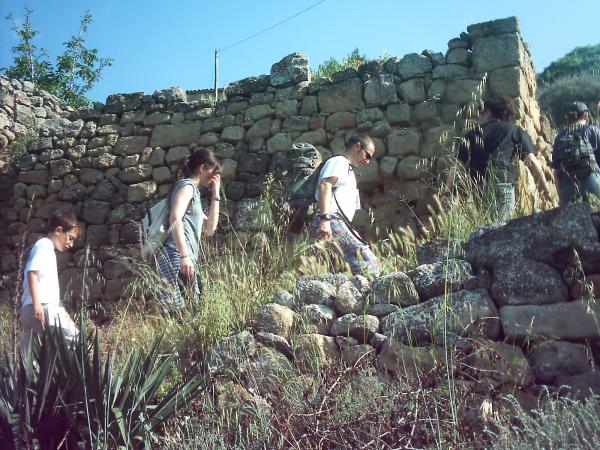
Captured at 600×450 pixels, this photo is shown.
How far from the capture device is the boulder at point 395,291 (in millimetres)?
3717

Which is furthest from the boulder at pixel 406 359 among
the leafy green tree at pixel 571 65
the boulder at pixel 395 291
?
the leafy green tree at pixel 571 65

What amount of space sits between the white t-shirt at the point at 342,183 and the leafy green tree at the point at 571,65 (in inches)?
531

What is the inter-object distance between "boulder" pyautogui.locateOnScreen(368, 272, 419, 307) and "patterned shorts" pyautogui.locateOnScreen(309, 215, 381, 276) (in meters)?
0.75

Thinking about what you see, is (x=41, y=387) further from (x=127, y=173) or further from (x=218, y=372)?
(x=127, y=173)

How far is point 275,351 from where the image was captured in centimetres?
359

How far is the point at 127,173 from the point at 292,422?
18.7 feet

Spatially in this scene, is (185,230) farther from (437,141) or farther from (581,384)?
(437,141)

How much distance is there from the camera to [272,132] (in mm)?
7816

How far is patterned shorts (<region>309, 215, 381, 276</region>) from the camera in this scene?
4.65 m

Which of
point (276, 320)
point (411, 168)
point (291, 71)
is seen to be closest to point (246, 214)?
point (291, 71)

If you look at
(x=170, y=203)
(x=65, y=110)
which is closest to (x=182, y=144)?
(x=65, y=110)

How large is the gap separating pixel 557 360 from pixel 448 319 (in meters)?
0.51

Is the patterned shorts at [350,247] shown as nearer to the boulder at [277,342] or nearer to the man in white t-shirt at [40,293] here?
the boulder at [277,342]

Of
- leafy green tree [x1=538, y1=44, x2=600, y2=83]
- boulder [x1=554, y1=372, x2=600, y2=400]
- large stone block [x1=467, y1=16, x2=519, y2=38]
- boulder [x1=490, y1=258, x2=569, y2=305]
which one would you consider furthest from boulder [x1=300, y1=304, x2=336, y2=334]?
leafy green tree [x1=538, y1=44, x2=600, y2=83]
